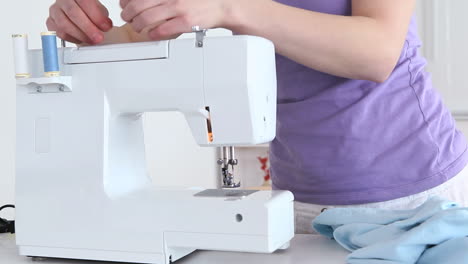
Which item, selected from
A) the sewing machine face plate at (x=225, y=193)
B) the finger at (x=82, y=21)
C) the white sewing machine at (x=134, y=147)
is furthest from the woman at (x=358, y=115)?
the sewing machine face plate at (x=225, y=193)

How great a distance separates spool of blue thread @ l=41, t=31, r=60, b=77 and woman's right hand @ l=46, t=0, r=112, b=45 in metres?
0.09

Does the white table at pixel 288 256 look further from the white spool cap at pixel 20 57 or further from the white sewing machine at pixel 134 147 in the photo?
the white spool cap at pixel 20 57

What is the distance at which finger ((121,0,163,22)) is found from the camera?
111 cm

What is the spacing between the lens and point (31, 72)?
121cm

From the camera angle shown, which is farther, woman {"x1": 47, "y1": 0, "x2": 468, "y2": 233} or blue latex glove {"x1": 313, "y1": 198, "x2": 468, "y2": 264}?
woman {"x1": 47, "y1": 0, "x2": 468, "y2": 233}

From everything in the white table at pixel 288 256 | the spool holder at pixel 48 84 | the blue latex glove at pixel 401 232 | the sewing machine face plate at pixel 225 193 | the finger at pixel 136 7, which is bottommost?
the white table at pixel 288 256

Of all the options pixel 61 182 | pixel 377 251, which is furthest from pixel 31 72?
pixel 377 251

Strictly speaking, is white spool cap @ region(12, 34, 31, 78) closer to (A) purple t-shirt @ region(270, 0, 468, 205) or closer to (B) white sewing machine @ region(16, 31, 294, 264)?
(B) white sewing machine @ region(16, 31, 294, 264)

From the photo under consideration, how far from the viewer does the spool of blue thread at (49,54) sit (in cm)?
115

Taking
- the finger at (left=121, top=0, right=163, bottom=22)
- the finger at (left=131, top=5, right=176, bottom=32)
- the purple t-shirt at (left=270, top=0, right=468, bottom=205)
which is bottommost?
the purple t-shirt at (left=270, top=0, right=468, bottom=205)

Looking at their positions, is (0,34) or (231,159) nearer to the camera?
(231,159)

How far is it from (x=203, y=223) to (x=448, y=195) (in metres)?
0.50

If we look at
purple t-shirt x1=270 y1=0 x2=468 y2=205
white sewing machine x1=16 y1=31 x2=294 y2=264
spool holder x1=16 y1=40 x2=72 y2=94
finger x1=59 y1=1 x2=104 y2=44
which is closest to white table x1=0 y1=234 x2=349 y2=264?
white sewing machine x1=16 y1=31 x2=294 y2=264

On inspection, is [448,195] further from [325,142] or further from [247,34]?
[247,34]
